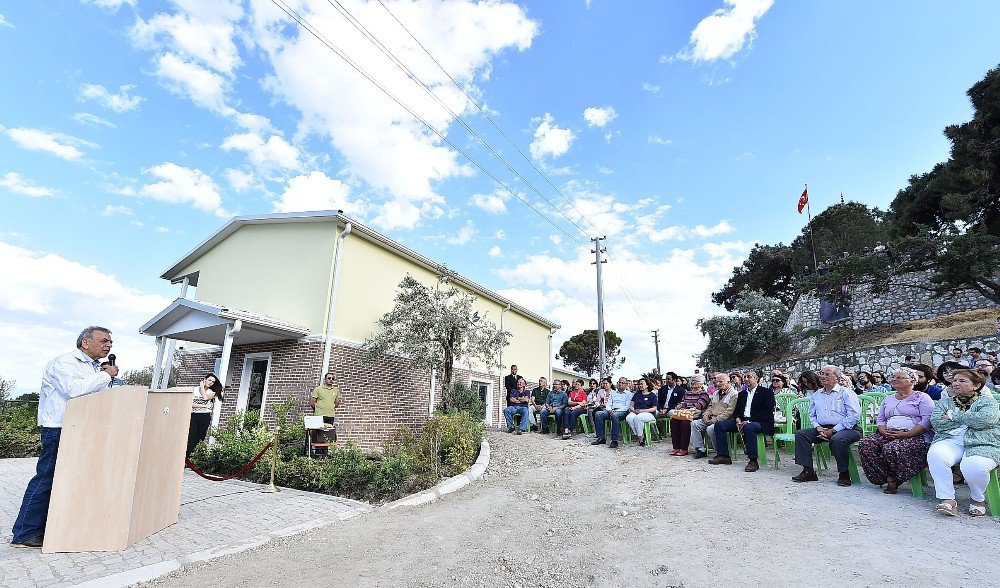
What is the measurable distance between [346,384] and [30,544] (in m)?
6.66

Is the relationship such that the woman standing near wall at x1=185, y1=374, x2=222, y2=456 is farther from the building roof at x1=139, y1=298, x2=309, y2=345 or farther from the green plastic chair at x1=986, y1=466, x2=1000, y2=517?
the green plastic chair at x1=986, y1=466, x2=1000, y2=517

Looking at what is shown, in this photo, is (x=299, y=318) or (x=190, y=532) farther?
(x=299, y=318)

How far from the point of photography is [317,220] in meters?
11.1

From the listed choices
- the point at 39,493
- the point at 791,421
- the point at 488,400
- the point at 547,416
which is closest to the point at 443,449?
the point at 547,416

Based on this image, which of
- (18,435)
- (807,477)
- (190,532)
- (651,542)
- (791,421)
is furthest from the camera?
(18,435)

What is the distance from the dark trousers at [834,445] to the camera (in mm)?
5527

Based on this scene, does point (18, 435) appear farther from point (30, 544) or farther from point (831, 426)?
point (831, 426)

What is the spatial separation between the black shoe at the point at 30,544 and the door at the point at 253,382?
7.23 meters

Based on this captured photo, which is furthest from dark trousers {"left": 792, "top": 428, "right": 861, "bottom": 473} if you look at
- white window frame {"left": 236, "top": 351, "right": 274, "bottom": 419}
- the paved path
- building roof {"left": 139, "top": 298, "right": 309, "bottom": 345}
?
white window frame {"left": 236, "top": 351, "right": 274, "bottom": 419}

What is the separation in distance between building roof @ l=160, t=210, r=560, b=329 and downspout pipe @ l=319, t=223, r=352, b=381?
0.33 meters

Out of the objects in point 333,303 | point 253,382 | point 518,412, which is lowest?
point 518,412

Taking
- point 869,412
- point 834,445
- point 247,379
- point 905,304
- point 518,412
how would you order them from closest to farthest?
point 834,445
point 869,412
point 247,379
point 518,412
point 905,304

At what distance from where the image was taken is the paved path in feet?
11.5

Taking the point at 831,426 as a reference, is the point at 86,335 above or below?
above
